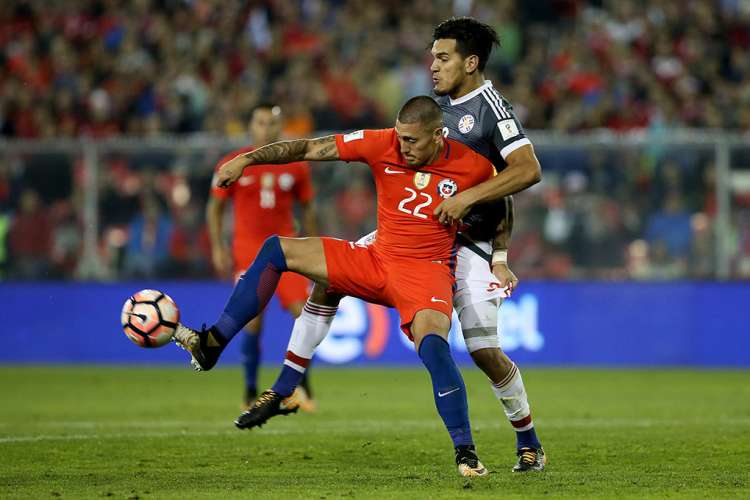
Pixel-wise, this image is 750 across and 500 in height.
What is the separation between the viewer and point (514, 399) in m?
7.83

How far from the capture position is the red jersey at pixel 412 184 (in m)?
7.57

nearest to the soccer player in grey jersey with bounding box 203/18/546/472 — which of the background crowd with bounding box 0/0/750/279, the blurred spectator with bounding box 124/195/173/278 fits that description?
the background crowd with bounding box 0/0/750/279

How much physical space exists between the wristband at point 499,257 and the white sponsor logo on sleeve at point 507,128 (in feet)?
2.55

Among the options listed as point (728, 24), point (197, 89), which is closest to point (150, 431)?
point (197, 89)

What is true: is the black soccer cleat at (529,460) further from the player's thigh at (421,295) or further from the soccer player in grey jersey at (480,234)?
the player's thigh at (421,295)

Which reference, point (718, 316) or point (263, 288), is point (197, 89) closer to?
point (718, 316)

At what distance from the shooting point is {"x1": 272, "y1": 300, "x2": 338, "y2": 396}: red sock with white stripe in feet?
26.1

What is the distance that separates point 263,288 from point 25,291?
999cm

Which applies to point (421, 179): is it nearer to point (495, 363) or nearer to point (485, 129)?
point (485, 129)

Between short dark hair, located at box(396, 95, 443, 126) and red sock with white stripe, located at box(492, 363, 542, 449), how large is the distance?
162 cm

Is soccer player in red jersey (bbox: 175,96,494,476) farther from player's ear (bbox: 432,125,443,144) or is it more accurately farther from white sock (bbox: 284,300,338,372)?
white sock (bbox: 284,300,338,372)

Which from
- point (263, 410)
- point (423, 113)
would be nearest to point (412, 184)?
point (423, 113)

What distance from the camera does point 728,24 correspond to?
21.2m

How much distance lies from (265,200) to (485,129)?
15.0 ft
